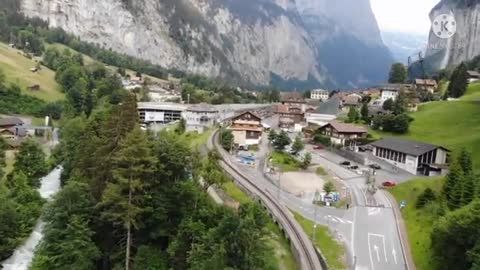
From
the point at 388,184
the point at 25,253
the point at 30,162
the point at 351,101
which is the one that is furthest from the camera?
the point at 351,101

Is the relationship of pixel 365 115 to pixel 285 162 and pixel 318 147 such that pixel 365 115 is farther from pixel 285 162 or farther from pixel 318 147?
pixel 285 162

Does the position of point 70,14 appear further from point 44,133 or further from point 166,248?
point 166,248

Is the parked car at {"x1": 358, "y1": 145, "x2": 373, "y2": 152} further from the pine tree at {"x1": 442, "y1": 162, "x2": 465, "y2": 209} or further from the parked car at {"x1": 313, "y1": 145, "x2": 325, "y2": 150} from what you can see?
the pine tree at {"x1": 442, "y1": 162, "x2": 465, "y2": 209}

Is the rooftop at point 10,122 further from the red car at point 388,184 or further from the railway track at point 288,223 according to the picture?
the red car at point 388,184

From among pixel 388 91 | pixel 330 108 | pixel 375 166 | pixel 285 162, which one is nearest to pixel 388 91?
pixel 388 91

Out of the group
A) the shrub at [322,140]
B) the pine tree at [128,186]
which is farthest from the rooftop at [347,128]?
the pine tree at [128,186]

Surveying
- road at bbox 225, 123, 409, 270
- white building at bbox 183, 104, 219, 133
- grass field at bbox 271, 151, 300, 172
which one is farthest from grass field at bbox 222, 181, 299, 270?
white building at bbox 183, 104, 219, 133

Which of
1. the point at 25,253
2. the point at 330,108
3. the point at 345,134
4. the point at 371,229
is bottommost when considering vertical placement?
the point at 25,253
